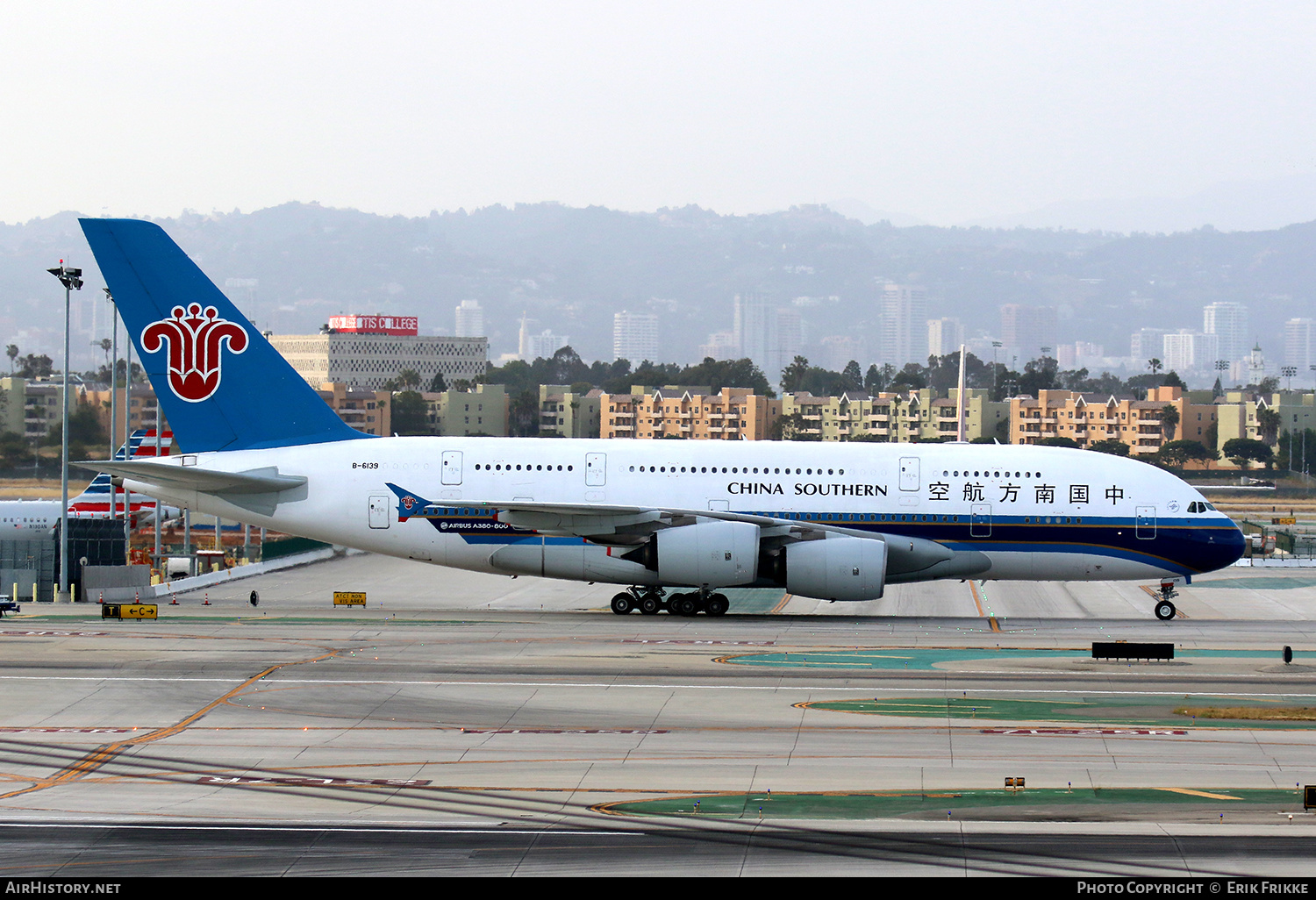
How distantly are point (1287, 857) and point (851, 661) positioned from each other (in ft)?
48.7

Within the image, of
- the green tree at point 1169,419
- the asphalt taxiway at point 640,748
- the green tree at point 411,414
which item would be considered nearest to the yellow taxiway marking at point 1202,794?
the asphalt taxiway at point 640,748

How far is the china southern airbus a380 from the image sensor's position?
127ft

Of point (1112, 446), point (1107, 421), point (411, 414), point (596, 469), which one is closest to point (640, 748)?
point (596, 469)

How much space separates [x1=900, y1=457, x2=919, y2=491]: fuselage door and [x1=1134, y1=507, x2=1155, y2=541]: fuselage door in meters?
6.60

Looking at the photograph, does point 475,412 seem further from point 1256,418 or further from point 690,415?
point 1256,418

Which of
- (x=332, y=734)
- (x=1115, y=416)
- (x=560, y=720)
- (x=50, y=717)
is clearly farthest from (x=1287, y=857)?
(x=1115, y=416)

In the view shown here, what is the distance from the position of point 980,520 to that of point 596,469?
11367mm

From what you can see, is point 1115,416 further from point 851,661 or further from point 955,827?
point 955,827

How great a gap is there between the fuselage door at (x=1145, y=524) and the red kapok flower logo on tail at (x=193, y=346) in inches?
1062

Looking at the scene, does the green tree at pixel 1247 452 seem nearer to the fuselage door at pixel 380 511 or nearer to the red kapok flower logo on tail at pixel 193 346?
the fuselage door at pixel 380 511

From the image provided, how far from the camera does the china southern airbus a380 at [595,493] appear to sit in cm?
3859

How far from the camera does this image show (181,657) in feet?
96.6

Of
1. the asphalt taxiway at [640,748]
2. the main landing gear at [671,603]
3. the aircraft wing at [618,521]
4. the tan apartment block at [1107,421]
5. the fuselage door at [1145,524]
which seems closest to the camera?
the asphalt taxiway at [640,748]

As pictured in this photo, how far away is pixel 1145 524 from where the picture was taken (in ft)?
129
